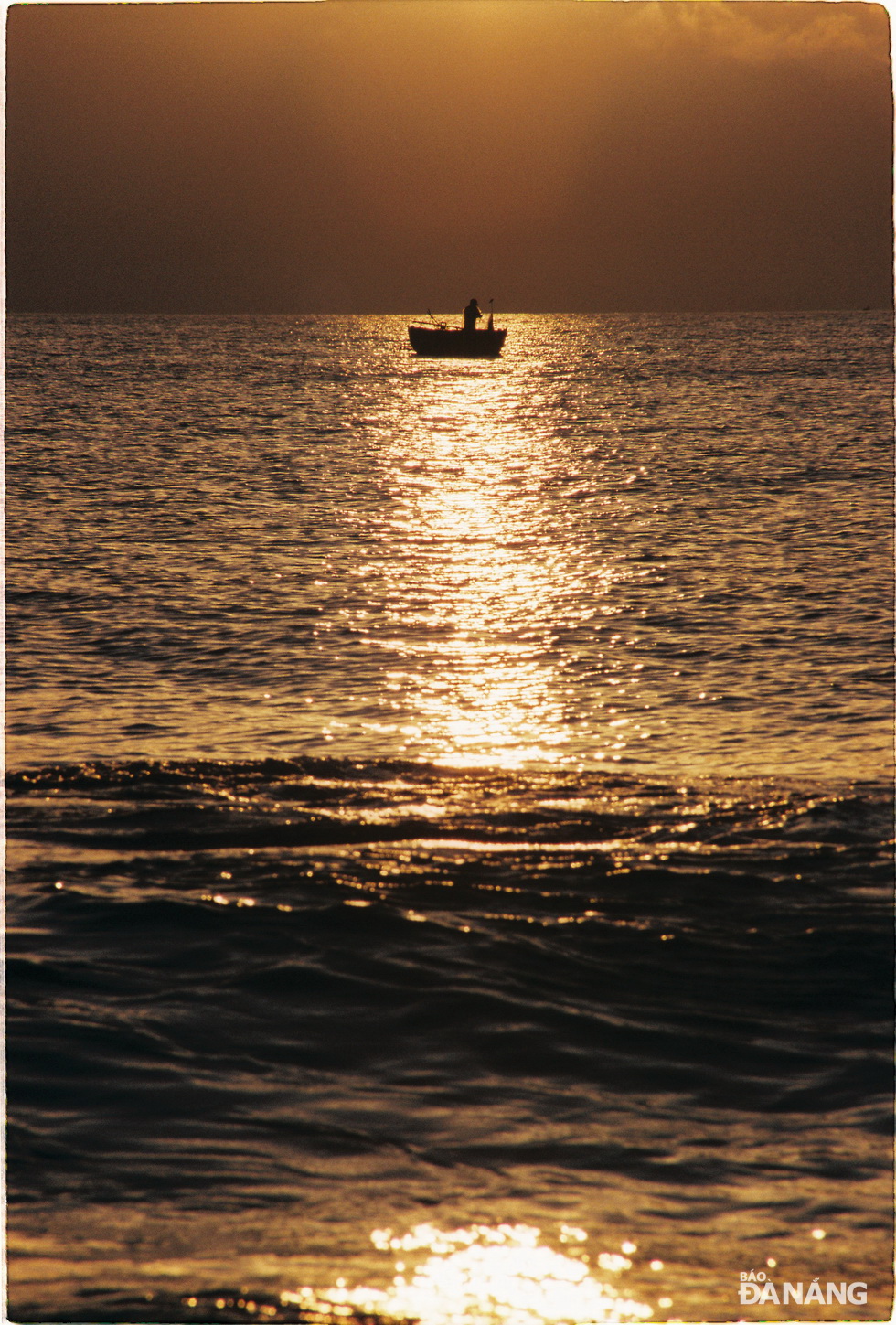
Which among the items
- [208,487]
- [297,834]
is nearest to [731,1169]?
[297,834]

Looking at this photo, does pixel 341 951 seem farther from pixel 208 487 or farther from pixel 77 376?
pixel 77 376

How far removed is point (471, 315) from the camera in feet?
249

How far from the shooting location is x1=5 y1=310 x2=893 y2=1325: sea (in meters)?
4.92

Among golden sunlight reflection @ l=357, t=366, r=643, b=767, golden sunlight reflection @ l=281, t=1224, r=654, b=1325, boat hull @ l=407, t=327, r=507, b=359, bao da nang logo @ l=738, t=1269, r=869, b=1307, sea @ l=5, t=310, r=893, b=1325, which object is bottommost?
bao da nang logo @ l=738, t=1269, r=869, b=1307

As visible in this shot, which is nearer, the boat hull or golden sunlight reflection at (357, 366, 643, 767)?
golden sunlight reflection at (357, 366, 643, 767)

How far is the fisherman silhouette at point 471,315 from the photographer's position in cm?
7481

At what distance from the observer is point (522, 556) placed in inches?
964

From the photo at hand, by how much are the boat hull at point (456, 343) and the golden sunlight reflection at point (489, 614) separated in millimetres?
38147

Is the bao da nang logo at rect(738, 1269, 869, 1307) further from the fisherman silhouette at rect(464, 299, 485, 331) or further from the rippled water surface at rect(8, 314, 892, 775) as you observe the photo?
the fisherman silhouette at rect(464, 299, 485, 331)

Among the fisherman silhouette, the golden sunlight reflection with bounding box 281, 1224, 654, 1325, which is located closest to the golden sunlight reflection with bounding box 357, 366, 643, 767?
the golden sunlight reflection with bounding box 281, 1224, 654, 1325

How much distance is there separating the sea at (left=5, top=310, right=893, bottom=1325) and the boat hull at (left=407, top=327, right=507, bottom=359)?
59.6m

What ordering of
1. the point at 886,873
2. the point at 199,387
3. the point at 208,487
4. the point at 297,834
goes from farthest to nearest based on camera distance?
1. the point at 199,387
2. the point at 208,487
3. the point at 297,834
4. the point at 886,873

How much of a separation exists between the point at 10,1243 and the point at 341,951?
2895mm

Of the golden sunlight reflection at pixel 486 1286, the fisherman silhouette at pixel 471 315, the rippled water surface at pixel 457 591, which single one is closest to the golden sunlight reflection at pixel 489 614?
the rippled water surface at pixel 457 591
